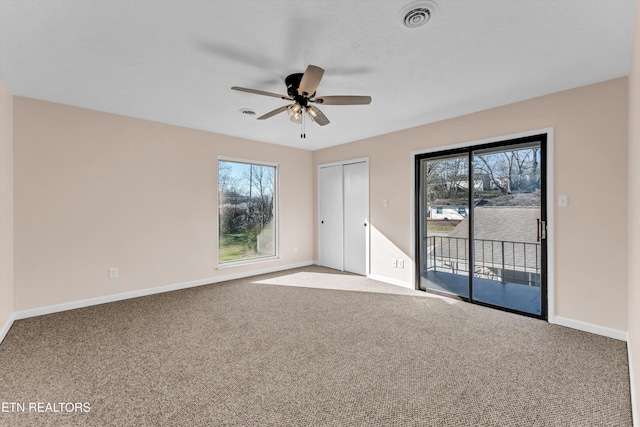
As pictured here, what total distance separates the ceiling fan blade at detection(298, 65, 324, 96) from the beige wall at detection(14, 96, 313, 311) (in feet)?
8.86

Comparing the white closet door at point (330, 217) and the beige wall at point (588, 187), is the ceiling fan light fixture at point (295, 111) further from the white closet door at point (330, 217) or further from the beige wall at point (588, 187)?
the white closet door at point (330, 217)

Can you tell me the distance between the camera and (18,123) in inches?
123

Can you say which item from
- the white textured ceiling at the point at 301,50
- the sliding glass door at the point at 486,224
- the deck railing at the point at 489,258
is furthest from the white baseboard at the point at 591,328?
the white textured ceiling at the point at 301,50

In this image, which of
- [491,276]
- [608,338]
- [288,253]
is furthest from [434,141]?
[288,253]

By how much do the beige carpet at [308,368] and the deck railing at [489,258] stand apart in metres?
0.49

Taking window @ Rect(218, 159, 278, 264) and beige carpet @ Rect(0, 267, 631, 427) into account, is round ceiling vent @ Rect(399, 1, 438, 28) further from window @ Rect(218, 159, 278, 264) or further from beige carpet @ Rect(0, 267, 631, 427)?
window @ Rect(218, 159, 278, 264)

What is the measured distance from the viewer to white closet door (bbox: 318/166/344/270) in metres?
5.61

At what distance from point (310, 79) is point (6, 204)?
10.8 ft

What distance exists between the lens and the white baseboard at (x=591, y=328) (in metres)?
2.64

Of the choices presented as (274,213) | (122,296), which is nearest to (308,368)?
(122,296)

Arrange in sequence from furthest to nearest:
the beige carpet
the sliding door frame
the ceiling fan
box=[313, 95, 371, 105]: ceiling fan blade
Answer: the sliding door frame < box=[313, 95, 371, 105]: ceiling fan blade < the ceiling fan < the beige carpet

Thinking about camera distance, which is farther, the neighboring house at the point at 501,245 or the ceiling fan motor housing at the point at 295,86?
the neighboring house at the point at 501,245

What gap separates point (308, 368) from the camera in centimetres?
221

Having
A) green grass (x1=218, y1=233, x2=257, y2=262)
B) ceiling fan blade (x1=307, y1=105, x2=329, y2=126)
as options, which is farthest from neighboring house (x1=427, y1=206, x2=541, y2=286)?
green grass (x1=218, y1=233, x2=257, y2=262)
